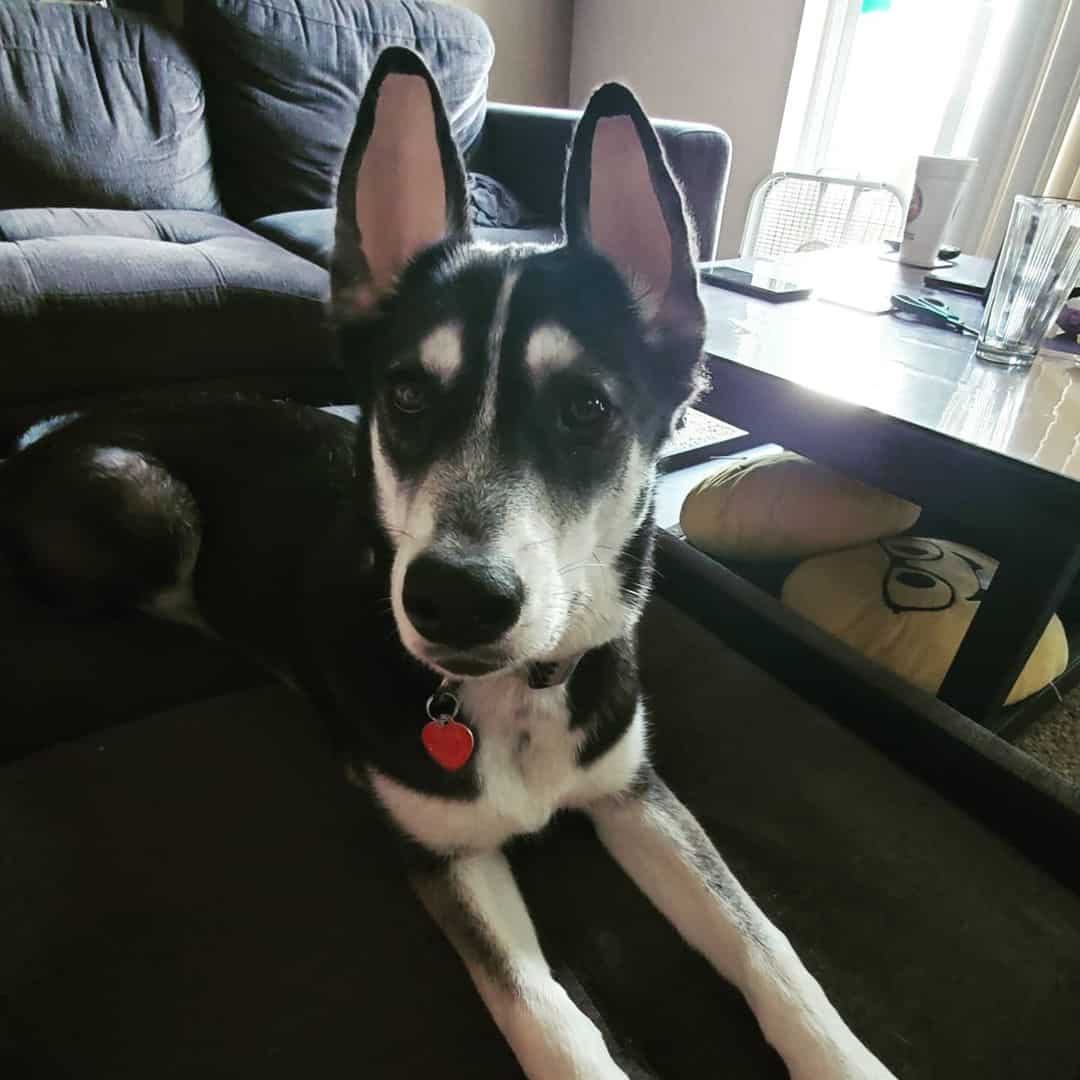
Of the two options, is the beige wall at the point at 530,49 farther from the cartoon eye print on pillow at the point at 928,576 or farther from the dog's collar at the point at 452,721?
the dog's collar at the point at 452,721

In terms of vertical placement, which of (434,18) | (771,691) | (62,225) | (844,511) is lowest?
(771,691)

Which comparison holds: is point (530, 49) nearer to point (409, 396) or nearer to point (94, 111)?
point (94, 111)

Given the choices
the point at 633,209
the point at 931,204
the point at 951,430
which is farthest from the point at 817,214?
the point at 633,209

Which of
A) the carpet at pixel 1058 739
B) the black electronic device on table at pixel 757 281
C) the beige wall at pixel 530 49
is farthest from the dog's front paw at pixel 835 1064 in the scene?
the beige wall at pixel 530 49

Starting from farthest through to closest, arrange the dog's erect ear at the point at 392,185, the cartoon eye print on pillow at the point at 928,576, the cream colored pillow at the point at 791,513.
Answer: the cream colored pillow at the point at 791,513, the cartoon eye print on pillow at the point at 928,576, the dog's erect ear at the point at 392,185

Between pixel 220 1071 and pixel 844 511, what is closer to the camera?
pixel 220 1071

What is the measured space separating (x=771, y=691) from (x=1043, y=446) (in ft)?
2.08

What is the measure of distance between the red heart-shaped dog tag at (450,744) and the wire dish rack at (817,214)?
3.28 meters

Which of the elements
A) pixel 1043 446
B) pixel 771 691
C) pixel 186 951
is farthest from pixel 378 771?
pixel 1043 446

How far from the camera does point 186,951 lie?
1027mm

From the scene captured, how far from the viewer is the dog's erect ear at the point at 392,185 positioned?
1.01 meters

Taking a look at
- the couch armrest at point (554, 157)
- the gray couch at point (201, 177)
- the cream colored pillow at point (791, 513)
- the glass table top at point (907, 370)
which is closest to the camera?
the glass table top at point (907, 370)

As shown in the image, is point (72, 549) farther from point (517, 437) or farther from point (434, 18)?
point (434, 18)

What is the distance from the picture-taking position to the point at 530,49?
5031 millimetres
